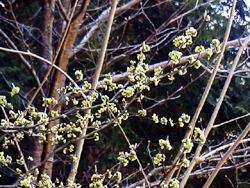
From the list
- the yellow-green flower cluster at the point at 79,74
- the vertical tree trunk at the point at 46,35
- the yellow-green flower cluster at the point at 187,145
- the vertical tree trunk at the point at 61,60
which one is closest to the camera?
the yellow-green flower cluster at the point at 187,145

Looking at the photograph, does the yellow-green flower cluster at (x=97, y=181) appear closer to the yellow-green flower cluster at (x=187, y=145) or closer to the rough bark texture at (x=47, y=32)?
the yellow-green flower cluster at (x=187, y=145)

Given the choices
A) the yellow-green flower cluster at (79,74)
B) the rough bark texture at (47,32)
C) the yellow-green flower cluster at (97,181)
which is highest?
the yellow-green flower cluster at (79,74)

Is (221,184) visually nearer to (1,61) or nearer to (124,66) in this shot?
(124,66)

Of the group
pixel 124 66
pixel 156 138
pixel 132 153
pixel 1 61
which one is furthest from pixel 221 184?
pixel 132 153

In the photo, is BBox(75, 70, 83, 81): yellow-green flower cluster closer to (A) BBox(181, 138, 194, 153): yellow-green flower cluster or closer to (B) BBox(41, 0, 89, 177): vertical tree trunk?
(A) BBox(181, 138, 194, 153): yellow-green flower cluster

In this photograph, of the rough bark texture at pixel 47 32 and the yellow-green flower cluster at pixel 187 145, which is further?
the rough bark texture at pixel 47 32

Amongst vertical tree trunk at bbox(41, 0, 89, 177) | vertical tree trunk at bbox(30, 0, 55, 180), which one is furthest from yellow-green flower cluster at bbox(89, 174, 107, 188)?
vertical tree trunk at bbox(30, 0, 55, 180)

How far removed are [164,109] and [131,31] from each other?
4.17ft

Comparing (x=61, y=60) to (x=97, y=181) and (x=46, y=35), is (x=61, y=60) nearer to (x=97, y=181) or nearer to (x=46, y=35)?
(x=46, y=35)

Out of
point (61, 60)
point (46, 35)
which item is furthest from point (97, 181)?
point (46, 35)

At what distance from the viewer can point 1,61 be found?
203 inches

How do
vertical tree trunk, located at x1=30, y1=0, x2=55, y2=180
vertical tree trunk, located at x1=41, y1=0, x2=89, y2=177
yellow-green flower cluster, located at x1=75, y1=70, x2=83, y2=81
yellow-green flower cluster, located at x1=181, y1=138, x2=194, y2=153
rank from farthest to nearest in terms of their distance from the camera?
vertical tree trunk, located at x1=30, y1=0, x2=55, y2=180
vertical tree trunk, located at x1=41, y1=0, x2=89, y2=177
yellow-green flower cluster, located at x1=75, y1=70, x2=83, y2=81
yellow-green flower cluster, located at x1=181, y1=138, x2=194, y2=153

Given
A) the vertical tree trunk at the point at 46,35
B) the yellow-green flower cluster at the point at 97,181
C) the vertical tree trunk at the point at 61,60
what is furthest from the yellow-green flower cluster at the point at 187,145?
the vertical tree trunk at the point at 46,35

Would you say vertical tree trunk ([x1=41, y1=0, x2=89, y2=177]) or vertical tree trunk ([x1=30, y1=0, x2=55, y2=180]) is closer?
vertical tree trunk ([x1=41, y1=0, x2=89, y2=177])
